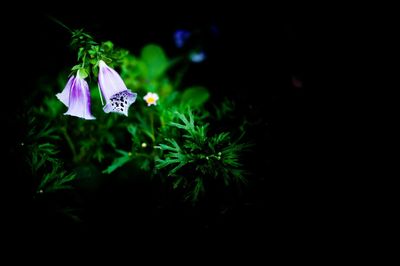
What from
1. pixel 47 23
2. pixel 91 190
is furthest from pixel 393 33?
pixel 47 23

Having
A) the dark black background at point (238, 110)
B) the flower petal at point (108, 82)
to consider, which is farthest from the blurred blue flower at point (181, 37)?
the flower petal at point (108, 82)

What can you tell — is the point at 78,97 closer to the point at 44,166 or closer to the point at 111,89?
the point at 111,89

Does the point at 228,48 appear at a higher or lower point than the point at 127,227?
higher

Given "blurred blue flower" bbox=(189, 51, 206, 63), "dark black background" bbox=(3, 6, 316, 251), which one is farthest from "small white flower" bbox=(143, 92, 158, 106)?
"blurred blue flower" bbox=(189, 51, 206, 63)

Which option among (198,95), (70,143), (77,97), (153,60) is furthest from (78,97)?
(153,60)

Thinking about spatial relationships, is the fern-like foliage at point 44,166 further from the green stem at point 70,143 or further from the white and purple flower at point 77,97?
the white and purple flower at point 77,97

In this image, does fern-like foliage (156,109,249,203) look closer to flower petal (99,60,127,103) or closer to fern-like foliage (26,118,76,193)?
flower petal (99,60,127,103)

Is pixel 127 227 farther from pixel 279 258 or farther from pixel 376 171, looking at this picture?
pixel 376 171

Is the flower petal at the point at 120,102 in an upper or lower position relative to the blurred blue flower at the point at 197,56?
lower
